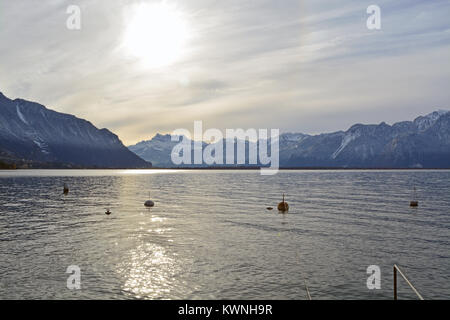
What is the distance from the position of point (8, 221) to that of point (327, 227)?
4938cm

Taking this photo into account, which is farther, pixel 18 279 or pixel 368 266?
pixel 368 266

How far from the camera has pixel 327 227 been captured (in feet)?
165

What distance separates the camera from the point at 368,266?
101ft

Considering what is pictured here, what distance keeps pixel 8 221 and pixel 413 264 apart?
5641 centimetres

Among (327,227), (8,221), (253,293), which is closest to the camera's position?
(253,293)

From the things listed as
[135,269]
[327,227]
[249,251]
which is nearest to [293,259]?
[249,251]

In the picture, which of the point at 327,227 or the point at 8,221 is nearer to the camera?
the point at 327,227

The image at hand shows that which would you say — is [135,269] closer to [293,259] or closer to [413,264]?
[293,259]
